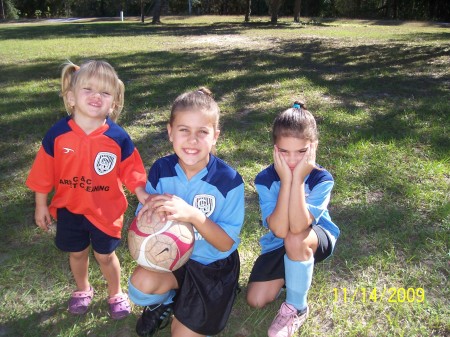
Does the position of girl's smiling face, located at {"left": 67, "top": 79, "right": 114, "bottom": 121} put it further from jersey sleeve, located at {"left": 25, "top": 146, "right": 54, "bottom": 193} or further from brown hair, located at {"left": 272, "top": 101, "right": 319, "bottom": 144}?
brown hair, located at {"left": 272, "top": 101, "right": 319, "bottom": 144}

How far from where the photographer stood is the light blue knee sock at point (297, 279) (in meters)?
2.50

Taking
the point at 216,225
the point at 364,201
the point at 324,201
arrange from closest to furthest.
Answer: the point at 216,225 < the point at 324,201 < the point at 364,201

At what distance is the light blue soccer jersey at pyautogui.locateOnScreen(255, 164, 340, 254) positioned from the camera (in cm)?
254

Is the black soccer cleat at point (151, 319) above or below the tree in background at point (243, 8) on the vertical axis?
below

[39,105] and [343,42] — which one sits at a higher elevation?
[343,42]

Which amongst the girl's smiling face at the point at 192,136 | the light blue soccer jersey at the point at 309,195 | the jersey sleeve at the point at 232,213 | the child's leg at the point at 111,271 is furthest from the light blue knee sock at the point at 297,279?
the child's leg at the point at 111,271

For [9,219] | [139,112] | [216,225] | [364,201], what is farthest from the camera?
[139,112]

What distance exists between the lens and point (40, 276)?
9.77 ft

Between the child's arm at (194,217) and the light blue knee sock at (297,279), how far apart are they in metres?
0.42

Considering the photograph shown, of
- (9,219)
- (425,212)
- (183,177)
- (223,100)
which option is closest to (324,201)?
(183,177)

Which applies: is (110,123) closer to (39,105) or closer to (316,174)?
(316,174)

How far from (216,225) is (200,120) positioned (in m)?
0.58
